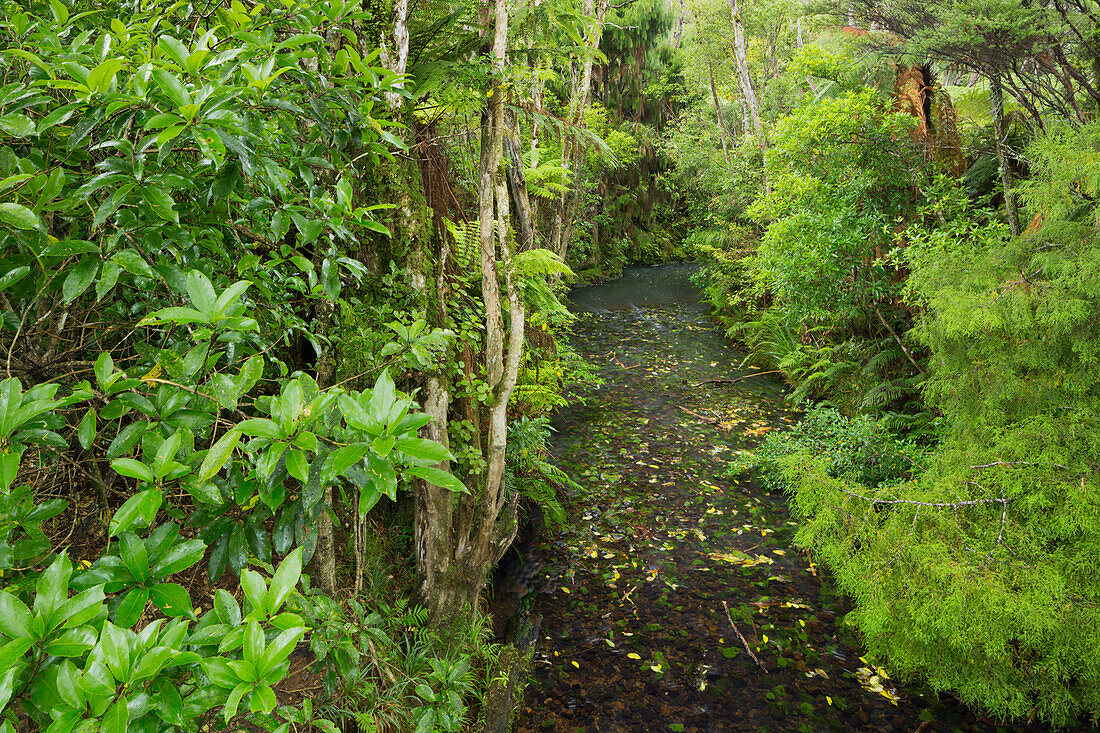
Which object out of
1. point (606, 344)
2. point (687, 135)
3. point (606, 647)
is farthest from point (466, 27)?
point (687, 135)

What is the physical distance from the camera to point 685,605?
4.33 meters

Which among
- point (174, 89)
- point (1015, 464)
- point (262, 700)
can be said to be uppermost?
point (174, 89)

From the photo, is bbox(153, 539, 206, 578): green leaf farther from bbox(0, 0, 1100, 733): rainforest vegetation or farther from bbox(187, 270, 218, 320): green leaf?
bbox(187, 270, 218, 320): green leaf

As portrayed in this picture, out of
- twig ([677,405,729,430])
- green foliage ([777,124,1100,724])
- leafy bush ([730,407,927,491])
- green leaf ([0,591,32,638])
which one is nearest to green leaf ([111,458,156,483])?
green leaf ([0,591,32,638])

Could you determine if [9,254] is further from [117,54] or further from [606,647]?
[606,647]

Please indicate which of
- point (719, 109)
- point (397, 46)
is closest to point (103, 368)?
point (397, 46)

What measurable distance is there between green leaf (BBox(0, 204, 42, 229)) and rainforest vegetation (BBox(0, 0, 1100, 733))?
1 cm

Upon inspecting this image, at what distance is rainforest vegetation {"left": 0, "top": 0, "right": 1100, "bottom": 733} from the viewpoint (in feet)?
3.42

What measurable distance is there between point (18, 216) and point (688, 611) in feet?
14.9

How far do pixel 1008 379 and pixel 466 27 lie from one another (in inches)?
177

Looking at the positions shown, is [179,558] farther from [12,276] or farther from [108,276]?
[12,276]

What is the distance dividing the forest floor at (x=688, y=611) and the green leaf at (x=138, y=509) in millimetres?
3153

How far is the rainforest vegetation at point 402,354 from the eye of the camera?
1041mm

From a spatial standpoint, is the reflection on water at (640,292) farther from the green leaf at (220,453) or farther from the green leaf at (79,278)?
the green leaf at (220,453)
